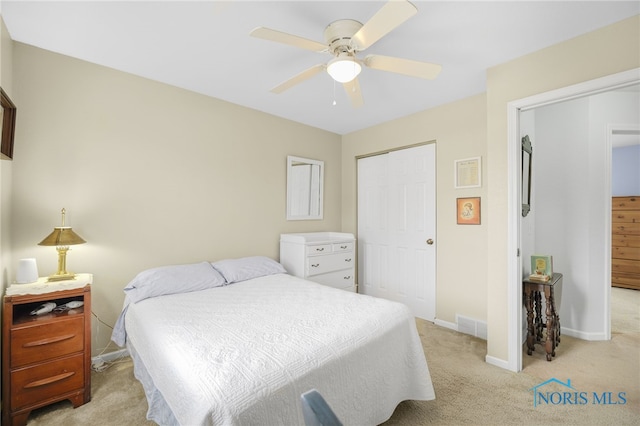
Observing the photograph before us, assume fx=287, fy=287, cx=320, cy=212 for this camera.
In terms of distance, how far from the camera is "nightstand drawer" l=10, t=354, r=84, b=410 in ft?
5.68

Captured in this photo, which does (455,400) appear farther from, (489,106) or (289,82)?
(289,82)

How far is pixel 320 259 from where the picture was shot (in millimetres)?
3406

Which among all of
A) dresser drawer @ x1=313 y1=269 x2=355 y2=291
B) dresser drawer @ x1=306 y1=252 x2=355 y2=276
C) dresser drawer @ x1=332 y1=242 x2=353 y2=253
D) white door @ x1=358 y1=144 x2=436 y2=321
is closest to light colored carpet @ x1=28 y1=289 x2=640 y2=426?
white door @ x1=358 y1=144 x2=436 y2=321

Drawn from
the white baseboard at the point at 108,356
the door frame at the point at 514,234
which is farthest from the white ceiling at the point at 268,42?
the white baseboard at the point at 108,356

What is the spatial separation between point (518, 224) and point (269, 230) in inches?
101

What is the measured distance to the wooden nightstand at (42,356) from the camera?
5.66 feet

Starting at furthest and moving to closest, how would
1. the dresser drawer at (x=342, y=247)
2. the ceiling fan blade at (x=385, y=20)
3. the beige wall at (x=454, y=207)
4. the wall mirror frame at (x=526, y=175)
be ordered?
the dresser drawer at (x=342, y=247) → the beige wall at (x=454, y=207) → the wall mirror frame at (x=526, y=175) → the ceiling fan blade at (x=385, y=20)

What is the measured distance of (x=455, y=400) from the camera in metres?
1.95

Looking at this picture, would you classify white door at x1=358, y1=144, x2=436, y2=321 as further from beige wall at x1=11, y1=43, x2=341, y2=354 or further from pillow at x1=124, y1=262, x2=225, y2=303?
pillow at x1=124, y1=262, x2=225, y2=303

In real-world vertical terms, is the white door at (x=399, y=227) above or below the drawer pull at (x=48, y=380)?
above

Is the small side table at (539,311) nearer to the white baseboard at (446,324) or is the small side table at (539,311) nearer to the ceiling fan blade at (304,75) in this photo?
the white baseboard at (446,324)

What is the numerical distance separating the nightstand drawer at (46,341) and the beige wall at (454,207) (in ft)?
11.0

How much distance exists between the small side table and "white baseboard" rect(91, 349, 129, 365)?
3.58 m

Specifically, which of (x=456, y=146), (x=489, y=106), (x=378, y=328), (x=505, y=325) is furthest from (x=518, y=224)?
(x=378, y=328)
